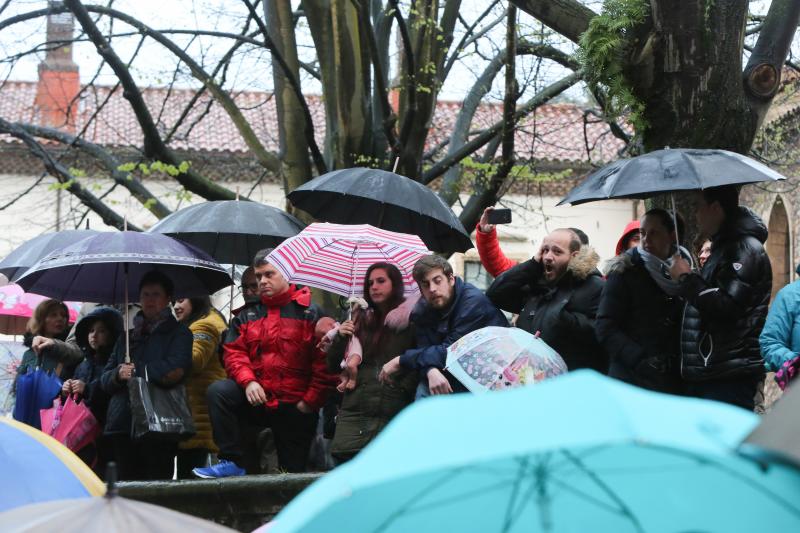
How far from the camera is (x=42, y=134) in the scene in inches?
613

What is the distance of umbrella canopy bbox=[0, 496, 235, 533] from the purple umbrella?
4969 millimetres

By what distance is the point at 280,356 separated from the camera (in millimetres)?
8062

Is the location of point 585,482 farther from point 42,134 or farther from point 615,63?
point 42,134

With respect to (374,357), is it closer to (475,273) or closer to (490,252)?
(490,252)

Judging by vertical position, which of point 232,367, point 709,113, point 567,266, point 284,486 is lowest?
point 284,486

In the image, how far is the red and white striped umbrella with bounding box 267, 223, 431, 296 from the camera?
26.8 feet

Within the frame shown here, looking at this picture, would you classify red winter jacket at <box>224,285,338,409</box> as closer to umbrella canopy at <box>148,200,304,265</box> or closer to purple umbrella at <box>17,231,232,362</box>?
purple umbrella at <box>17,231,232,362</box>

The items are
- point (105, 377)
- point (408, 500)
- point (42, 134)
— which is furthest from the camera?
point (42, 134)

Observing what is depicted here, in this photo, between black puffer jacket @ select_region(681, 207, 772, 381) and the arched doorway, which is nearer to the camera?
black puffer jacket @ select_region(681, 207, 772, 381)

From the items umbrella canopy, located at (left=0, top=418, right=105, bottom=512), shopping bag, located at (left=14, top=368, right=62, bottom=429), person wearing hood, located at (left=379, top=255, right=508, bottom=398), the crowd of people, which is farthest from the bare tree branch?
umbrella canopy, located at (left=0, top=418, right=105, bottom=512)

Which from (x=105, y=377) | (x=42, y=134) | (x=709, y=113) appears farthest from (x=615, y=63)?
(x=42, y=134)

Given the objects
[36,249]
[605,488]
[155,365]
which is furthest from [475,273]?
[605,488]

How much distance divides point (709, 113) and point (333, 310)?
5.09 metres

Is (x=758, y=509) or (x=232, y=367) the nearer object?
(x=758, y=509)
